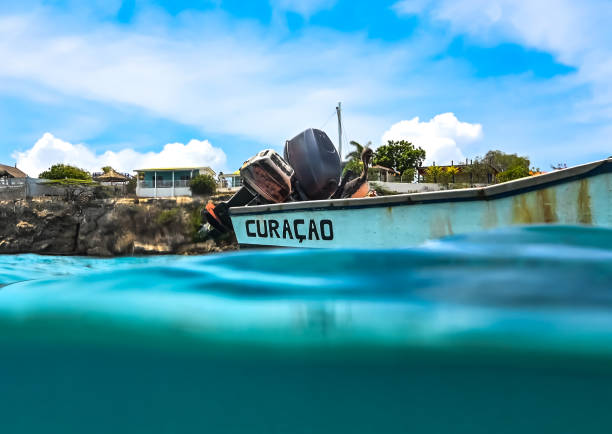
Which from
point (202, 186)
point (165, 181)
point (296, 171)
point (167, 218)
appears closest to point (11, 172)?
point (165, 181)

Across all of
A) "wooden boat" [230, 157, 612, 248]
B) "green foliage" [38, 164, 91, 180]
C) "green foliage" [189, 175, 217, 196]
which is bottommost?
"wooden boat" [230, 157, 612, 248]

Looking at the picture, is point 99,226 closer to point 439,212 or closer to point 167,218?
point 167,218

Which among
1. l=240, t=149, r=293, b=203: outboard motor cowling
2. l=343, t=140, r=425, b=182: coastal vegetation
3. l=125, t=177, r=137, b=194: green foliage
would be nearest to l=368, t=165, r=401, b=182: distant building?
l=343, t=140, r=425, b=182: coastal vegetation

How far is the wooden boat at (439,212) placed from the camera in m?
4.25

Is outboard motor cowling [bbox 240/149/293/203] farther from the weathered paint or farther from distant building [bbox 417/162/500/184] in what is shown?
distant building [bbox 417/162/500/184]

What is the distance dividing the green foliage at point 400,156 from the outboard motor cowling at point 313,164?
42912 mm

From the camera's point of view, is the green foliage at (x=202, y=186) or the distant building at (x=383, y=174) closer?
the green foliage at (x=202, y=186)

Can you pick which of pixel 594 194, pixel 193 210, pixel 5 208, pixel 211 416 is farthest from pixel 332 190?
pixel 5 208

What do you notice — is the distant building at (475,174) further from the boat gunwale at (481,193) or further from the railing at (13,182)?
the railing at (13,182)

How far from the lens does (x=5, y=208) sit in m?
28.9

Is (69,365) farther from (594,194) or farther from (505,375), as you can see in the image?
(594,194)

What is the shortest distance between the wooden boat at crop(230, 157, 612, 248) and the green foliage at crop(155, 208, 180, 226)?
21267 millimetres

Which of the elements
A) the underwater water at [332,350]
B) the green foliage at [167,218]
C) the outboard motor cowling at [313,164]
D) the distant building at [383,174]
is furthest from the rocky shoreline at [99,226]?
the underwater water at [332,350]

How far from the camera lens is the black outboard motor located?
30.4ft
